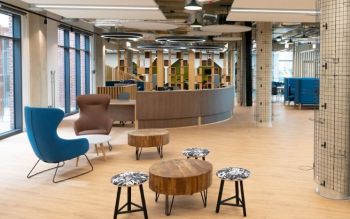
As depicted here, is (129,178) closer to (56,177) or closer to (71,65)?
(56,177)

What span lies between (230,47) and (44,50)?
12768 mm

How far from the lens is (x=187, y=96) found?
1034 centimetres

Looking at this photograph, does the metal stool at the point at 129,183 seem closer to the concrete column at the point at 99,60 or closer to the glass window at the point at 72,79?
the glass window at the point at 72,79

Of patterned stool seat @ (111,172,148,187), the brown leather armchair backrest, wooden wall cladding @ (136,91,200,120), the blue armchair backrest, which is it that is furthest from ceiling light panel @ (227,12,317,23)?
patterned stool seat @ (111,172,148,187)

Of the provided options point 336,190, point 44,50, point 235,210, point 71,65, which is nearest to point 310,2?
point 336,190

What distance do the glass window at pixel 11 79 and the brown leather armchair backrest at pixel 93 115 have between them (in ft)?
9.65

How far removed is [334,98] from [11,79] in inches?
325

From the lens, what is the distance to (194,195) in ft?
15.5

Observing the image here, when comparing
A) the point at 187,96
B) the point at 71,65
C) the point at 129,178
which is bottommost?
the point at 129,178

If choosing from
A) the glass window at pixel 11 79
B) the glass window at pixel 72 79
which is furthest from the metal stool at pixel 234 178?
the glass window at pixel 72 79

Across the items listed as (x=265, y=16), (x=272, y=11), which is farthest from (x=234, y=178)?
(x=265, y=16)

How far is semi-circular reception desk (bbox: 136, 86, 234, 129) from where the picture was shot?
9.91 meters

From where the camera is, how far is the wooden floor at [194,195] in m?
4.21

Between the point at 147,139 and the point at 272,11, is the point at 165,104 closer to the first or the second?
the point at 147,139
